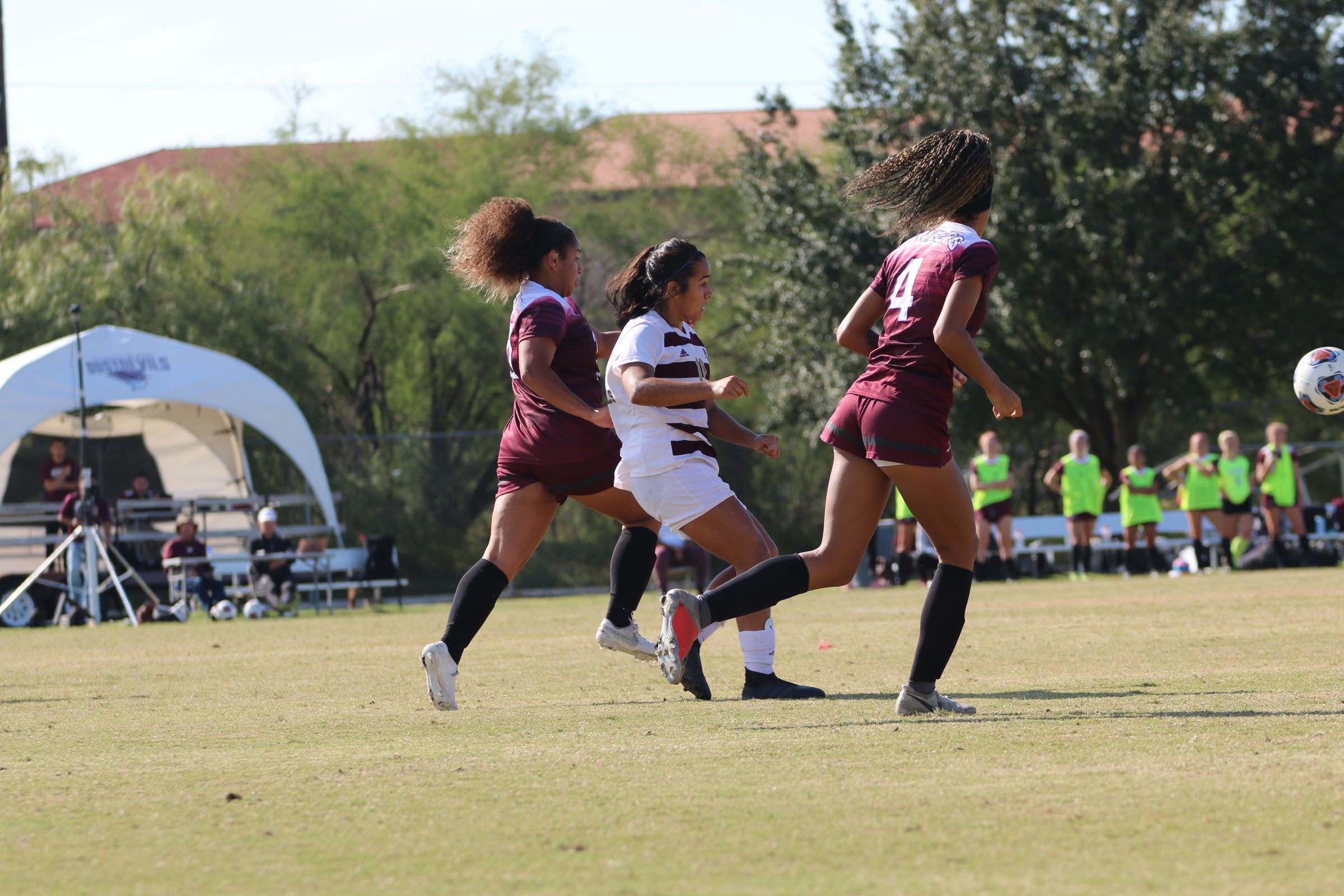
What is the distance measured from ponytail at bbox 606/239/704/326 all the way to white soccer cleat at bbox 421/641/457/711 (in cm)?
149

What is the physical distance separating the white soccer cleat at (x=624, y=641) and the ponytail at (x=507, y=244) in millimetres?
1455

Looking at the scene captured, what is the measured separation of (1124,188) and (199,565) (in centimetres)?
1477

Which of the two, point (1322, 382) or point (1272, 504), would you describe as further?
point (1272, 504)

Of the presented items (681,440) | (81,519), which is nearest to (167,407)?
(81,519)

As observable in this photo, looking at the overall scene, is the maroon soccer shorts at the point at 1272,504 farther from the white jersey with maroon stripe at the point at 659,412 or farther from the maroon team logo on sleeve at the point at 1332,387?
the white jersey with maroon stripe at the point at 659,412

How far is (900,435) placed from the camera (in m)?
5.48

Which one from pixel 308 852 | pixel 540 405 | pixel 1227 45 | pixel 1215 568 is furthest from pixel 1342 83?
pixel 308 852

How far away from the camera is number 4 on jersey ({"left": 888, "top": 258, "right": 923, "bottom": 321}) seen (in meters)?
5.59

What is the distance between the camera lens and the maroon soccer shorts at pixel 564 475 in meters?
6.54

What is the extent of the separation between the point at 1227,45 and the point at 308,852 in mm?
24395

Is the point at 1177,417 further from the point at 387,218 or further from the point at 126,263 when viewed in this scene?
the point at 126,263

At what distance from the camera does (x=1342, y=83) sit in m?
24.7

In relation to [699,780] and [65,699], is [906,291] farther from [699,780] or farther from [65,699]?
[65,699]

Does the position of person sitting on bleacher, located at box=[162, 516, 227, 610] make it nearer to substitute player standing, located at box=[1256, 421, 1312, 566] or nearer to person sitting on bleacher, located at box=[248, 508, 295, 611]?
person sitting on bleacher, located at box=[248, 508, 295, 611]
